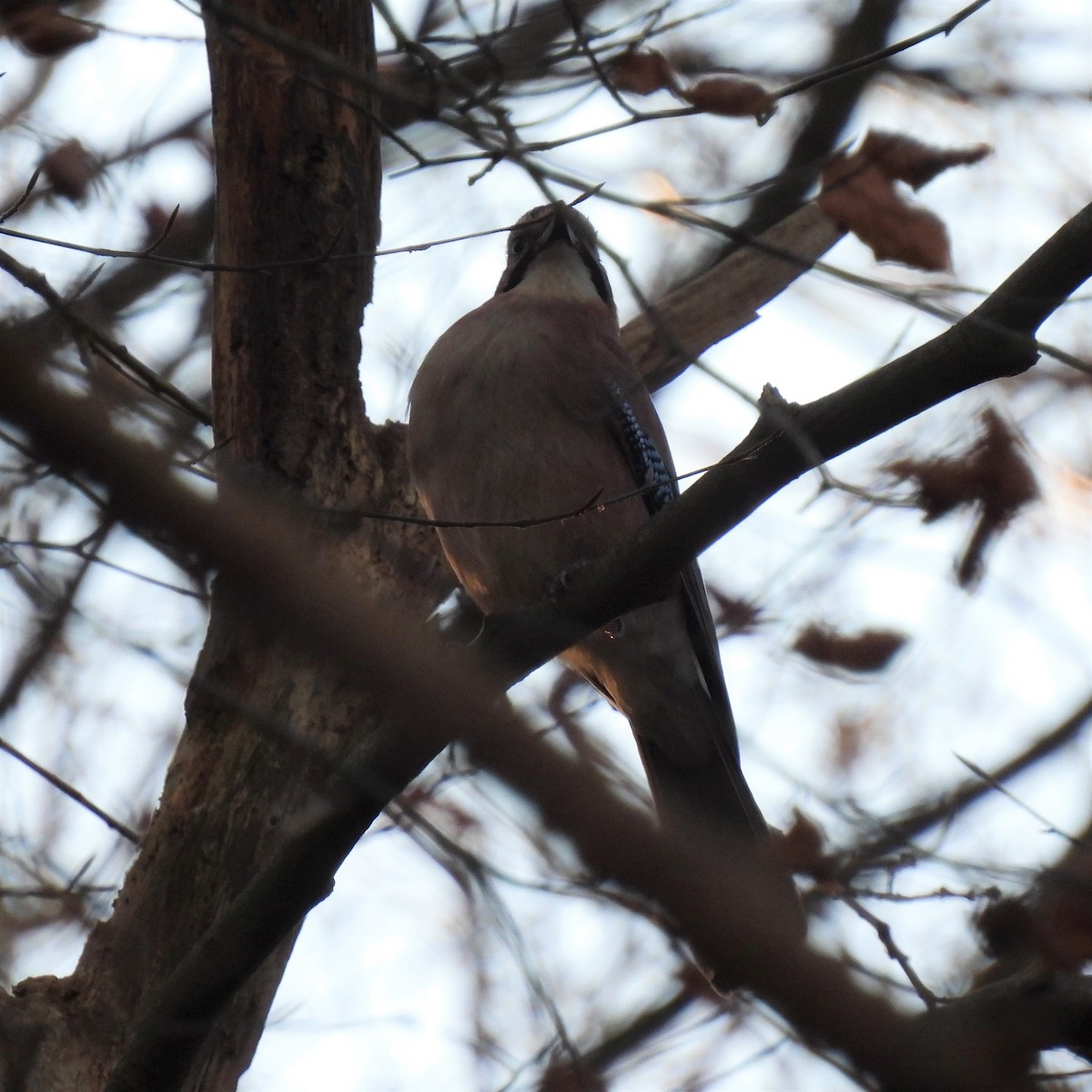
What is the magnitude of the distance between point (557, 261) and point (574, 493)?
1.66 metres

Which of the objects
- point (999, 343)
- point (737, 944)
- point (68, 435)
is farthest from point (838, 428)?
point (68, 435)

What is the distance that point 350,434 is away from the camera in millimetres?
5957

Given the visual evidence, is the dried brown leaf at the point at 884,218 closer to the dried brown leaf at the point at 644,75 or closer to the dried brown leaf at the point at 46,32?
the dried brown leaf at the point at 644,75

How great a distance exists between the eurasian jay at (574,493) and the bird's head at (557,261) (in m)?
0.35

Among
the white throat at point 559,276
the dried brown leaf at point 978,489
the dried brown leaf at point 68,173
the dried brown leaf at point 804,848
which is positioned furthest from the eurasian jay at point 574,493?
the dried brown leaf at point 68,173

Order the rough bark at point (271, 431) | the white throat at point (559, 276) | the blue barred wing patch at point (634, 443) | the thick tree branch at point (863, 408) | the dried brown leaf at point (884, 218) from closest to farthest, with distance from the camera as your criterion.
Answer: the thick tree branch at point (863, 408)
the dried brown leaf at point (884, 218)
the rough bark at point (271, 431)
the blue barred wing patch at point (634, 443)
the white throat at point (559, 276)

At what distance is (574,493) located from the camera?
18.0ft

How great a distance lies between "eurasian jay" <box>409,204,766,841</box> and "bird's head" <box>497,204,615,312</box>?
1.16 feet

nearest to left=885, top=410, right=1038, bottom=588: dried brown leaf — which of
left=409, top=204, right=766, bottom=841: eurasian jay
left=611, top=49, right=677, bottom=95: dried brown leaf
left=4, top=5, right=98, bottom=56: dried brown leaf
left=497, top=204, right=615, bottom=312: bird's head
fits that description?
left=611, top=49, right=677, bottom=95: dried brown leaf

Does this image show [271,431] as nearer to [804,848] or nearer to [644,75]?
[644,75]

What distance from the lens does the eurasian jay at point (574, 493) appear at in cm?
549

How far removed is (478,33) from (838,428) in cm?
228

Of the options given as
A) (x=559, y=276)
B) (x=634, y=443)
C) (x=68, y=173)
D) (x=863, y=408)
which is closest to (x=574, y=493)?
(x=634, y=443)

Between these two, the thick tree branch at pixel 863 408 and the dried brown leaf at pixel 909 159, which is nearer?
the thick tree branch at pixel 863 408
